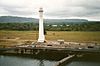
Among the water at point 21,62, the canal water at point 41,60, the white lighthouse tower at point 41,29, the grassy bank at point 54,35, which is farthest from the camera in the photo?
the white lighthouse tower at point 41,29

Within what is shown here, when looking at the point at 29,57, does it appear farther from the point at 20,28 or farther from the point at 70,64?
the point at 70,64

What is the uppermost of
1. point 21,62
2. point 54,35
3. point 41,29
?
point 41,29

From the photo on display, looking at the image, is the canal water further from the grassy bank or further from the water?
the grassy bank

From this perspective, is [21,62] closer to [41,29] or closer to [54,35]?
[54,35]

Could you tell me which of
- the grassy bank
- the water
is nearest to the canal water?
the water

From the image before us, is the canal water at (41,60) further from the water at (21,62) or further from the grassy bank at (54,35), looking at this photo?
the grassy bank at (54,35)

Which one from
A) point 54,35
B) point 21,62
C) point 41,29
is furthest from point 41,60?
point 41,29

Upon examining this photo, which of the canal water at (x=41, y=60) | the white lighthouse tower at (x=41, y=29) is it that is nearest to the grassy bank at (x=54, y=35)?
the white lighthouse tower at (x=41, y=29)

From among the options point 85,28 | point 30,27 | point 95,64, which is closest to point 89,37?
point 85,28
